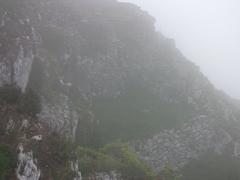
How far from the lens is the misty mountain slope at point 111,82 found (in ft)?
264

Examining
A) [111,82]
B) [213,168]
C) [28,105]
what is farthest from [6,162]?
[111,82]

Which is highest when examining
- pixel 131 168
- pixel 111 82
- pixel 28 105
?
pixel 28 105

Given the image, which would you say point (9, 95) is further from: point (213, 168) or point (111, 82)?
point (111, 82)

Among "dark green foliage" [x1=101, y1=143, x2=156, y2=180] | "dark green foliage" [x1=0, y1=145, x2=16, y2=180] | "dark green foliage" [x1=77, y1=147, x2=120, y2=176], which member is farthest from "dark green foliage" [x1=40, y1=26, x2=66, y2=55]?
"dark green foliage" [x1=0, y1=145, x2=16, y2=180]

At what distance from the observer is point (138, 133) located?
91188mm

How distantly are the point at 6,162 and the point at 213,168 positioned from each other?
192 feet

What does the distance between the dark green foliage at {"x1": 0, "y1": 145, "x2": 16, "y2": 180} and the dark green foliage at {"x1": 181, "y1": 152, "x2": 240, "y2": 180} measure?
2059 inches

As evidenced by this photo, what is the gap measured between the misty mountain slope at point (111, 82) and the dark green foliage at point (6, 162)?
34.9 meters

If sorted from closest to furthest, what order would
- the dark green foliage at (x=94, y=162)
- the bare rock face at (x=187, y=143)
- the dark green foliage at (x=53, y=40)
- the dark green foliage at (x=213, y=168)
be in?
the dark green foliage at (x=94, y=162)
the dark green foliage at (x=213, y=168)
the bare rock face at (x=187, y=143)
the dark green foliage at (x=53, y=40)

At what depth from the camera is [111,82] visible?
10194 cm

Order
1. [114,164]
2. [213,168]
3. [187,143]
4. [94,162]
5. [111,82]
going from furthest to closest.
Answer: [111,82] < [187,143] < [213,168] < [114,164] < [94,162]

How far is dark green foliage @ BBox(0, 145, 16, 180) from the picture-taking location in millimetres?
32281

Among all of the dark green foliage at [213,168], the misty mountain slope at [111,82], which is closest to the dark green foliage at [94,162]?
the misty mountain slope at [111,82]

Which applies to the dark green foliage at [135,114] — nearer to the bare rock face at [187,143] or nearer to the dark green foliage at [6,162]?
the bare rock face at [187,143]
